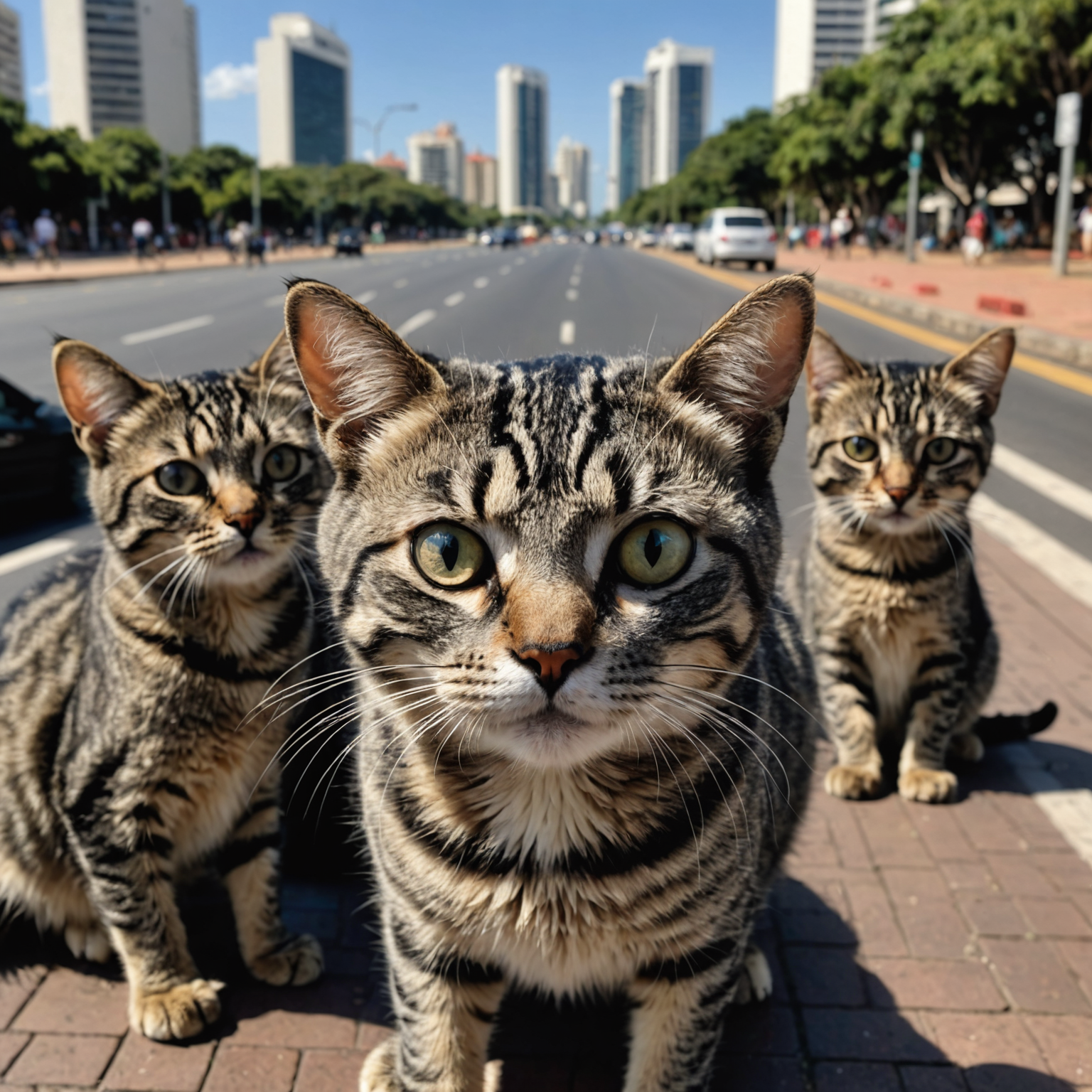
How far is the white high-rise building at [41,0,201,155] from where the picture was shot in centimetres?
14600

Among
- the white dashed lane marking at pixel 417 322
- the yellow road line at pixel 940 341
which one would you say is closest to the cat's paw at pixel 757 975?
the yellow road line at pixel 940 341

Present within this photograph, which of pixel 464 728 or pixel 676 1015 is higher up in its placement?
pixel 464 728

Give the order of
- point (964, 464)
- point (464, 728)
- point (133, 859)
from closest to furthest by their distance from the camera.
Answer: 1. point (464, 728)
2. point (133, 859)
3. point (964, 464)

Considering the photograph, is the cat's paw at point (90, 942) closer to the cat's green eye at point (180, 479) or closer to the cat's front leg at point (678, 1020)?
the cat's green eye at point (180, 479)

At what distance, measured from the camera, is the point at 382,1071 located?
2480 mm

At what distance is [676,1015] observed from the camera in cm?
222

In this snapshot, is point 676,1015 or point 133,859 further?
point 133,859

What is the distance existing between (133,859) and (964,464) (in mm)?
3052

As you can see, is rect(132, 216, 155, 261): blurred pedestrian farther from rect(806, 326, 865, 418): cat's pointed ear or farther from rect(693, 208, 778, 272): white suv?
rect(806, 326, 865, 418): cat's pointed ear

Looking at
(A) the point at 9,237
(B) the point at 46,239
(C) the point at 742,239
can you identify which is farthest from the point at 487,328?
(A) the point at 9,237

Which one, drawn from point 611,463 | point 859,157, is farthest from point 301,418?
point 859,157

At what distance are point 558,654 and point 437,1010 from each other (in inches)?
40.5

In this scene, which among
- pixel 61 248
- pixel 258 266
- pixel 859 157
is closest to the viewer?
pixel 258 266

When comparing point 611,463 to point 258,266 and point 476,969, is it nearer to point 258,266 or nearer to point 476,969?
point 476,969
